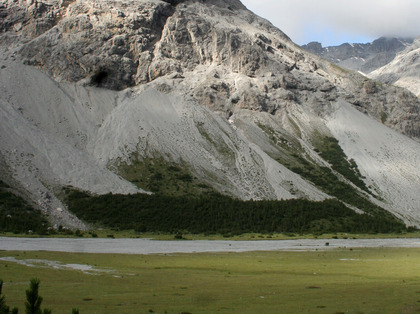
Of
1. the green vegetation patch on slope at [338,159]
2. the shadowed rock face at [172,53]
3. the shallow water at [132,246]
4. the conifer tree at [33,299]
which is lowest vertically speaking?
the shallow water at [132,246]

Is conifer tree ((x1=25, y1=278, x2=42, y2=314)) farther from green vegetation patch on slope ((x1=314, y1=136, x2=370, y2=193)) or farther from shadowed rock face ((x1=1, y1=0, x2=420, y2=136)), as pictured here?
shadowed rock face ((x1=1, y1=0, x2=420, y2=136))

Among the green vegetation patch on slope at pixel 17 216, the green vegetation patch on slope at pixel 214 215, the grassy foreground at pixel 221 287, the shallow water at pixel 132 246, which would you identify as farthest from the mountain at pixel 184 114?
the grassy foreground at pixel 221 287

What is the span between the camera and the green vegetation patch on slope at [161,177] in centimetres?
11094

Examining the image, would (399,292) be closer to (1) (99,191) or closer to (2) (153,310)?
(2) (153,310)

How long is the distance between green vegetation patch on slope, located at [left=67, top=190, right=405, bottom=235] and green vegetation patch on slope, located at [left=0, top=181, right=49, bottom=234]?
351 inches

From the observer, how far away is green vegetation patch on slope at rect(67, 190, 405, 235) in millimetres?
95938

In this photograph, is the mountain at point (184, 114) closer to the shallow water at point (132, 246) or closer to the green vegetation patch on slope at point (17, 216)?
the green vegetation patch on slope at point (17, 216)

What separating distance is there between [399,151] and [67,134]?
95.5 metres

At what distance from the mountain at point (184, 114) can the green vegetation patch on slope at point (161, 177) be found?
41cm

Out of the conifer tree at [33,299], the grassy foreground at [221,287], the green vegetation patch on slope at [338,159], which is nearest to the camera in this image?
the conifer tree at [33,299]

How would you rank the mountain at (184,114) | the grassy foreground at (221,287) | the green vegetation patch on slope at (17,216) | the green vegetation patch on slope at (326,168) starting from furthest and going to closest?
the green vegetation patch on slope at (326,168)
the mountain at (184,114)
the green vegetation patch on slope at (17,216)
the grassy foreground at (221,287)

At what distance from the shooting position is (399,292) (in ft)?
77.9

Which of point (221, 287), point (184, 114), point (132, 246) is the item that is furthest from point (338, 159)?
point (221, 287)

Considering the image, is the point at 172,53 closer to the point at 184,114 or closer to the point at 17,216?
the point at 184,114
